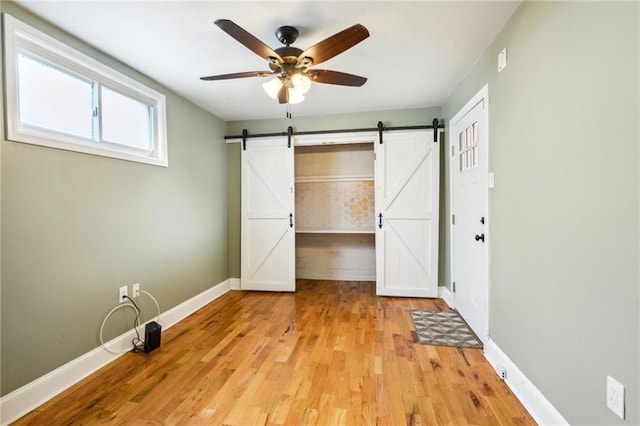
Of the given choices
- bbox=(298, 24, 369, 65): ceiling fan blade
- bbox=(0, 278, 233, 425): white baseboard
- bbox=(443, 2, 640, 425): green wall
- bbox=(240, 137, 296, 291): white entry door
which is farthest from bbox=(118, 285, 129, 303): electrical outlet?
bbox=(443, 2, 640, 425): green wall

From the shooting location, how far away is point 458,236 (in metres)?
3.12

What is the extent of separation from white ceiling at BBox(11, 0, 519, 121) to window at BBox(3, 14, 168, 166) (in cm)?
18

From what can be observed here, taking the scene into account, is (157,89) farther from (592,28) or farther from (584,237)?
(584,237)

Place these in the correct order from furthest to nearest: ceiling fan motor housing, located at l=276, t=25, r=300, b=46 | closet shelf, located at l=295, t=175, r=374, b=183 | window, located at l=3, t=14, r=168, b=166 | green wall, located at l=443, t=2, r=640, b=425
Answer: closet shelf, located at l=295, t=175, r=374, b=183
ceiling fan motor housing, located at l=276, t=25, r=300, b=46
window, located at l=3, t=14, r=168, b=166
green wall, located at l=443, t=2, r=640, b=425

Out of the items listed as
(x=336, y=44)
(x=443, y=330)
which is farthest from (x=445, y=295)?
(x=336, y=44)

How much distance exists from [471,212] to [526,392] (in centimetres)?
149

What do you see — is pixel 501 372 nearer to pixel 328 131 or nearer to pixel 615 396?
pixel 615 396

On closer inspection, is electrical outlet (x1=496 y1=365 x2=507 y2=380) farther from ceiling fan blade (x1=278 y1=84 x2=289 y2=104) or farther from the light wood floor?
ceiling fan blade (x1=278 y1=84 x2=289 y2=104)

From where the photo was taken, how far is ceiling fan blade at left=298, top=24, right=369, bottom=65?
1.62 metres

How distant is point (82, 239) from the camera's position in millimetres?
2098

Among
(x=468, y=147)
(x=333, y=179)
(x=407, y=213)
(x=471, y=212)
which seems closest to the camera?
(x=471, y=212)

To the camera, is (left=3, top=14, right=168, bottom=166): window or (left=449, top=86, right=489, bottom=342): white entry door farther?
(left=449, top=86, right=489, bottom=342): white entry door

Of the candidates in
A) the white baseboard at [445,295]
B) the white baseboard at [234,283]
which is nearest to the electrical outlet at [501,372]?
the white baseboard at [445,295]

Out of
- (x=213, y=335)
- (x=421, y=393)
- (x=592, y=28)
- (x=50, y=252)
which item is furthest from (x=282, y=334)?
(x=592, y=28)
